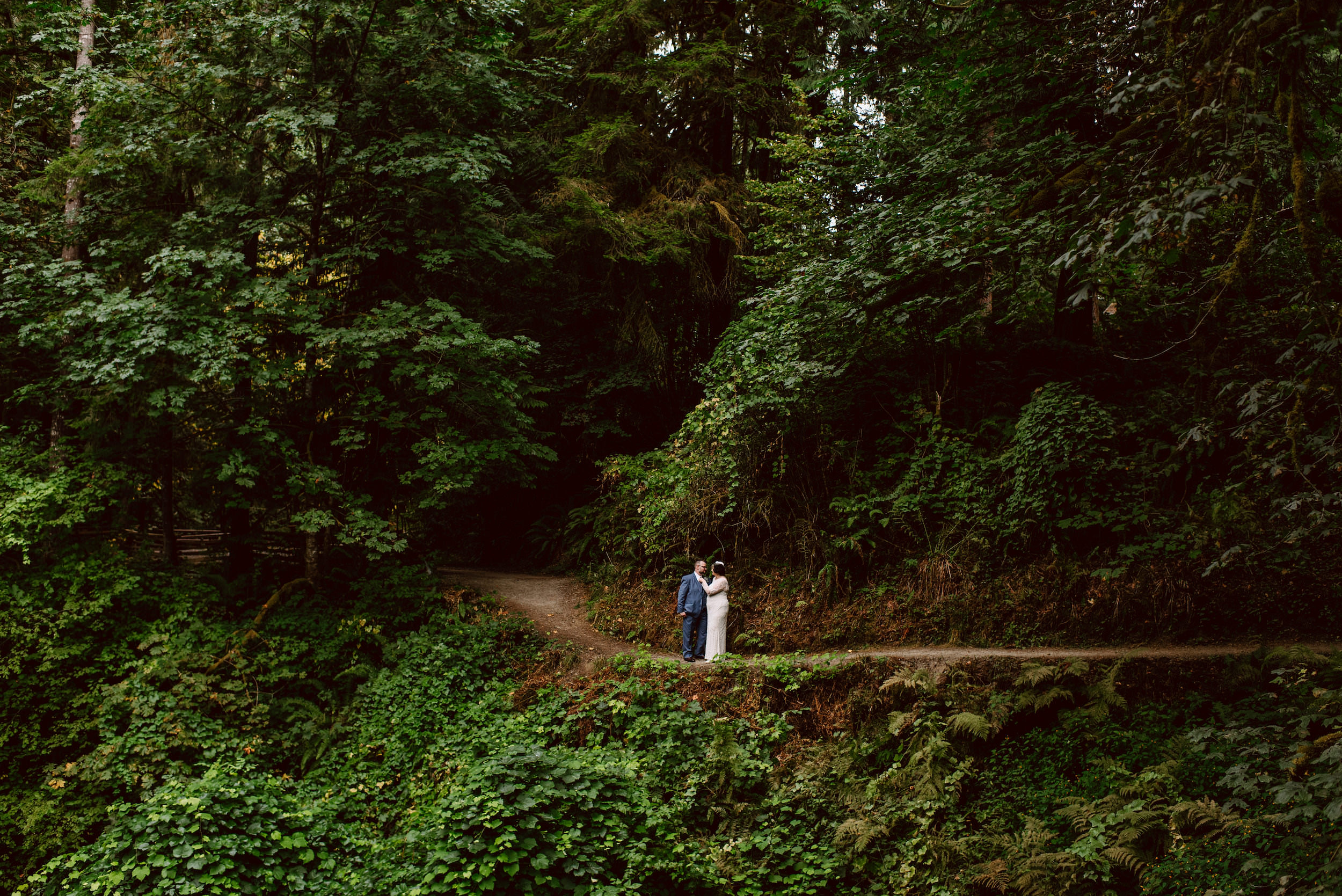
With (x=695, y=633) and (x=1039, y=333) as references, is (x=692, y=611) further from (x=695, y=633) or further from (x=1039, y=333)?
(x=1039, y=333)

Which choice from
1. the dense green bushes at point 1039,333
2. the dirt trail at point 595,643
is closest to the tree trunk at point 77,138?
the dirt trail at point 595,643

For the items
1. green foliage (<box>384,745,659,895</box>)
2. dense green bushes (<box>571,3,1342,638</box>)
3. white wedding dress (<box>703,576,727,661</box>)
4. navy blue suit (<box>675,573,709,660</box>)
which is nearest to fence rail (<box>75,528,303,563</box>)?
dense green bushes (<box>571,3,1342,638</box>)

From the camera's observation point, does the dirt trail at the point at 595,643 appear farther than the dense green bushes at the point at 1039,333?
Yes

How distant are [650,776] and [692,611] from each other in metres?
2.70

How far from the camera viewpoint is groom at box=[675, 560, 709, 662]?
10938 mm

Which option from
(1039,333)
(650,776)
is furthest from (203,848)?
(1039,333)

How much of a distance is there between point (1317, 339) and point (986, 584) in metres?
6.15

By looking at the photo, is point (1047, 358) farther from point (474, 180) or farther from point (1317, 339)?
point (474, 180)

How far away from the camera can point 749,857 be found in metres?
7.99

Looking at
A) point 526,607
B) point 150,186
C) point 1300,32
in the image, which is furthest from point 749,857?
point 150,186

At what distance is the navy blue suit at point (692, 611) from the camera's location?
1095 centimetres

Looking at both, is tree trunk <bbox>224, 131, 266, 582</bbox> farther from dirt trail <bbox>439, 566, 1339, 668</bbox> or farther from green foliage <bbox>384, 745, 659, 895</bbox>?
green foliage <bbox>384, 745, 659, 895</bbox>

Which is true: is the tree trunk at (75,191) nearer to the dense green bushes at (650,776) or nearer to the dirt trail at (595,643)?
the dense green bushes at (650,776)

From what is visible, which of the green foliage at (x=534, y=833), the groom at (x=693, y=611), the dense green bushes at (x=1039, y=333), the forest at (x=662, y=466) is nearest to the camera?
the dense green bushes at (x=1039, y=333)
